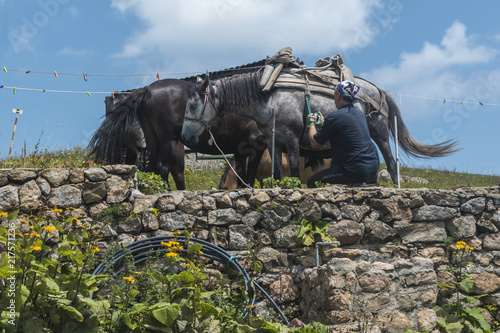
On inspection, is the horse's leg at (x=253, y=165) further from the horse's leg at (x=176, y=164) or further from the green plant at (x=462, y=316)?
the green plant at (x=462, y=316)

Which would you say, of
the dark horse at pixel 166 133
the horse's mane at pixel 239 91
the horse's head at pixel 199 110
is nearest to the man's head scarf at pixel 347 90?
the horse's mane at pixel 239 91

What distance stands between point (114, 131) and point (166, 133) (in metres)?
0.86

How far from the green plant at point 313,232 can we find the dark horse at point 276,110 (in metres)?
1.53

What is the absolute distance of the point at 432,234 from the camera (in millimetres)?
6715

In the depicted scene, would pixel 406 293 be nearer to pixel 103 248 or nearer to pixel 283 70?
pixel 103 248

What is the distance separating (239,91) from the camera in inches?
319

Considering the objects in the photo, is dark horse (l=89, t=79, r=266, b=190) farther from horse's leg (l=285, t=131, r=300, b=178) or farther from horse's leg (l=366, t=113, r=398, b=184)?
horse's leg (l=366, t=113, r=398, b=184)

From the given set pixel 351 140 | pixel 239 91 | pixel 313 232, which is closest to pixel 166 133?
pixel 239 91

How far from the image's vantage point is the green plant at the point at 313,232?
619cm

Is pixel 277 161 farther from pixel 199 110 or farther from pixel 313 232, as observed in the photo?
pixel 313 232

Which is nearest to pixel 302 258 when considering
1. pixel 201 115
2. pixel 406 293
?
pixel 406 293

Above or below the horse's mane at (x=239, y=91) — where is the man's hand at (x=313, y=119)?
below

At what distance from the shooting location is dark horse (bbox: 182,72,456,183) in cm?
795

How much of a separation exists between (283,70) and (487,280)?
13.9 ft
